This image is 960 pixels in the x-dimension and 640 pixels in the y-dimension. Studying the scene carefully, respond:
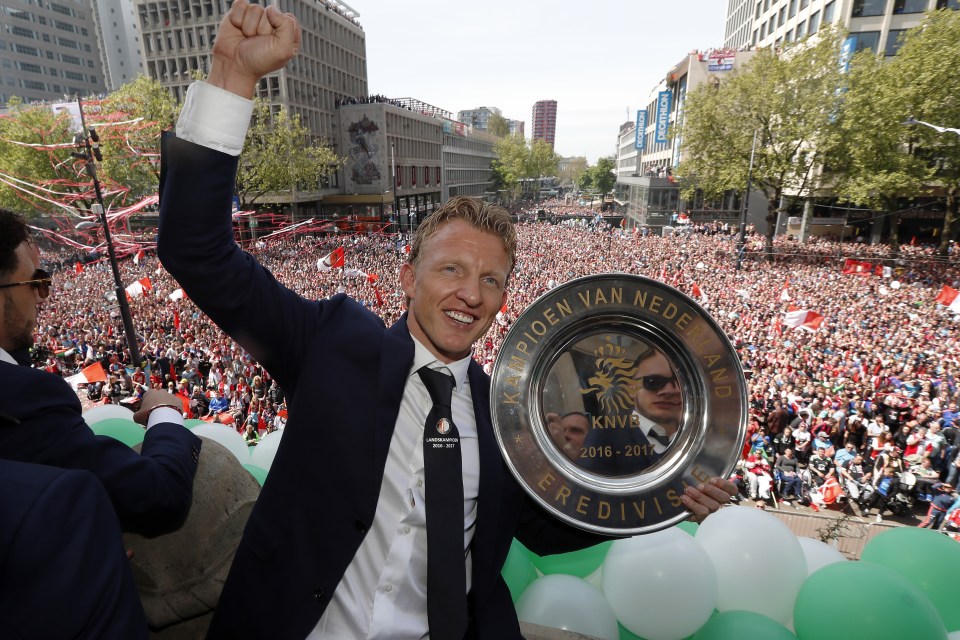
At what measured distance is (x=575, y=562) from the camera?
3414 mm

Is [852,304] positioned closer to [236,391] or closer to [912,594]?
[912,594]

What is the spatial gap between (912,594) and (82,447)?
3586 millimetres

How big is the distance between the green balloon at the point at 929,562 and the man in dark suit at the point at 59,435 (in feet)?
12.7

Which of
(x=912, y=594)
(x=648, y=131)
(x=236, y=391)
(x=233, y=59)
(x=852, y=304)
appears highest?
(x=648, y=131)

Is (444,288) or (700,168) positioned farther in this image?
(700,168)

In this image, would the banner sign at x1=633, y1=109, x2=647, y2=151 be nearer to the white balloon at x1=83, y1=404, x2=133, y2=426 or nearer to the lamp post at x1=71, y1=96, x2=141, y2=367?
the lamp post at x1=71, y1=96, x2=141, y2=367

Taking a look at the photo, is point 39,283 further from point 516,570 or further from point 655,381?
point 516,570

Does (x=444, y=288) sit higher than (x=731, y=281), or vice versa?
(x=444, y=288)

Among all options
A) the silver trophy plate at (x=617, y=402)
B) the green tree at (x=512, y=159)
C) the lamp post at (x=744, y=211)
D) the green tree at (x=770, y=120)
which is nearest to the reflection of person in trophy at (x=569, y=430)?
the silver trophy plate at (x=617, y=402)

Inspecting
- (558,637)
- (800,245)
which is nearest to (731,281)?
(800,245)

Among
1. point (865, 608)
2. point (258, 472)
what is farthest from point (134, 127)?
point (865, 608)

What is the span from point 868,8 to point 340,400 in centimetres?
4405

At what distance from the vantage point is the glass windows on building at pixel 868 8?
3159 centimetres

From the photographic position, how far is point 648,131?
226 ft
